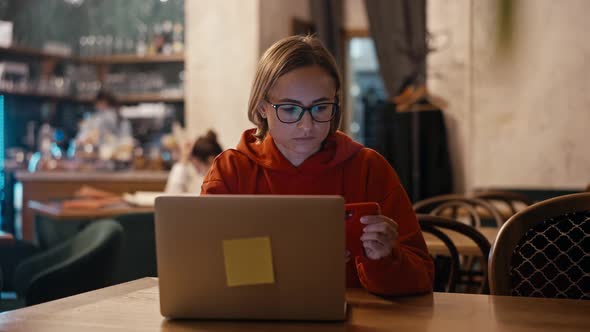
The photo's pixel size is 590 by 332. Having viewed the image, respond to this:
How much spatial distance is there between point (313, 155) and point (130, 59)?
22.4 ft

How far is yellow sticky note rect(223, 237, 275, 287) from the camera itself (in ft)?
3.74

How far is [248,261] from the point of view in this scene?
3.78ft

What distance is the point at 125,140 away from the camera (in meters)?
6.98

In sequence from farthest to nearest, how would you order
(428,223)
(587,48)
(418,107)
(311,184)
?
1. (418,107)
2. (587,48)
3. (428,223)
4. (311,184)

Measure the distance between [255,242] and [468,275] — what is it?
2.42 metres

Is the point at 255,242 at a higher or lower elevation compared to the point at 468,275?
higher

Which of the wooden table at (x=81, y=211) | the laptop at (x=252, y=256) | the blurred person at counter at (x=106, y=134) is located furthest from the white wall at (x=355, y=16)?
the laptop at (x=252, y=256)

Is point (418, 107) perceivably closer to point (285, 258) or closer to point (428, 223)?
point (428, 223)

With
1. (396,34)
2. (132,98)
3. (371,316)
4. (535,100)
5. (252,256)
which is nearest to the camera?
(252,256)

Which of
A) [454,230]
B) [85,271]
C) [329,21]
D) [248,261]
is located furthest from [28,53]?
[248,261]

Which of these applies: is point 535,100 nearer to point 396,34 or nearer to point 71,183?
point 396,34

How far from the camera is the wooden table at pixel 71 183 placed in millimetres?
6289

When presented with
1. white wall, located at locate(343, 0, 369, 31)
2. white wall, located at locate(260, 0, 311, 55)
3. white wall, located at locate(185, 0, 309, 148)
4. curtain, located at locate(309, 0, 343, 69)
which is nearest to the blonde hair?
white wall, located at locate(185, 0, 309, 148)

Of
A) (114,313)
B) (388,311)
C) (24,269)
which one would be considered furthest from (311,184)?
(24,269)
